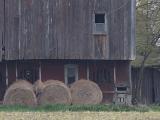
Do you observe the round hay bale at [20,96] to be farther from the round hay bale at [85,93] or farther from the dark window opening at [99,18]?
the dark window opening at [99,18]

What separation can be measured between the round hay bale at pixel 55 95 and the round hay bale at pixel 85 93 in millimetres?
720

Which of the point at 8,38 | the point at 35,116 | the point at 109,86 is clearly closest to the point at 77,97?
the point at 109,86

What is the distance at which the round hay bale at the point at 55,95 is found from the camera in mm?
29828

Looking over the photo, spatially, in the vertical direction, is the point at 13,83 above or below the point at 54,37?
below

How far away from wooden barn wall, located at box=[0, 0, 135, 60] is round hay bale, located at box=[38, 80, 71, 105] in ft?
8.19

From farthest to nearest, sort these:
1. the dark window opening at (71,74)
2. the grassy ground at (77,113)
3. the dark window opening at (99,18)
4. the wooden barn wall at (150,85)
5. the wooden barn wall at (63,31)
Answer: the wooden barn wall at (150,85)
the dark window opening at (71,74)
the dark window opening at (99,18)
the wooden barn wall at (63,31)
the grassy ground at (77,113)

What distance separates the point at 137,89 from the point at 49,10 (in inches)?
382

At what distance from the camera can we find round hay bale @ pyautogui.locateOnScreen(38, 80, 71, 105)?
97.9 feet

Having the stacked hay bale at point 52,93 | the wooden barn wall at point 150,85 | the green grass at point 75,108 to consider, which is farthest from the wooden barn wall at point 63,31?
the wooden barn wall at point 150,85

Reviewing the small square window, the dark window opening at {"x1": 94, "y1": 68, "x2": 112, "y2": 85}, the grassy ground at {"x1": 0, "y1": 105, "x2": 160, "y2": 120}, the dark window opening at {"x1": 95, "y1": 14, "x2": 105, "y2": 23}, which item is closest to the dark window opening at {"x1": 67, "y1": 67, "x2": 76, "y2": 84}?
the dark window opening at {"x1": 94, "y1": 68, "x2": 112, "y2": 85}

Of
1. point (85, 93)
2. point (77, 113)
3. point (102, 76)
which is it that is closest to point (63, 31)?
point (102, 76)

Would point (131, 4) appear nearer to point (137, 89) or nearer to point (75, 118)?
point (137, 89)

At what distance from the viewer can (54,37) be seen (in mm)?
32062

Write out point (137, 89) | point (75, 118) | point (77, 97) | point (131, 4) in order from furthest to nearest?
point (137, 89), point (131, 4), point (77, 97), point (75, 118)
